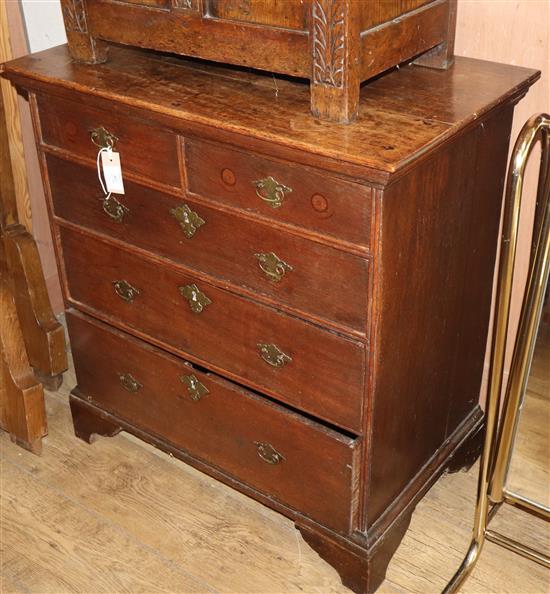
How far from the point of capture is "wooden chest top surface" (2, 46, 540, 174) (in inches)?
62.6

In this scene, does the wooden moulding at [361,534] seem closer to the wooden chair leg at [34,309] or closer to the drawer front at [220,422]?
the drawer front at [220,422]

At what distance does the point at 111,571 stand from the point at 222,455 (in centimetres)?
39

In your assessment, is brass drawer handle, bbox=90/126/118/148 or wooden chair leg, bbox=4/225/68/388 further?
wooden chair leg, bbox=4/225/68/388

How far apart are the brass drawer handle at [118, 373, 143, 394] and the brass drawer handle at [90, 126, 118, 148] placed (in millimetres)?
643

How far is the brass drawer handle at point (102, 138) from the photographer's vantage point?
76.6 inches

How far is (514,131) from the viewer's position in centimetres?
209

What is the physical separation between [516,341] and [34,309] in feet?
4.97

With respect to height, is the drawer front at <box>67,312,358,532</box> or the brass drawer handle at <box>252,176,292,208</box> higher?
the brass drawer handle at <box>252,176,292,208</box>

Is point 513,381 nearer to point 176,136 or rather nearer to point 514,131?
point 514,131

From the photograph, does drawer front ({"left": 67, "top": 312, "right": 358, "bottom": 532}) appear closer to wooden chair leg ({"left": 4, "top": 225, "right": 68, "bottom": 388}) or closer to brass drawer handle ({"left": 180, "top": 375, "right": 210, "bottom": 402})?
brass drawer handle ({"left": 180, "top": 375, "right": 210, "bottom": 402})

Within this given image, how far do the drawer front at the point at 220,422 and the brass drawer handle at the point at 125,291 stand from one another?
0.13 m

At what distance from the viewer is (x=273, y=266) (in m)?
1.80

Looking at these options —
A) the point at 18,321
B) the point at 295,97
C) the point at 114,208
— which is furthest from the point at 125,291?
the point at 295,97

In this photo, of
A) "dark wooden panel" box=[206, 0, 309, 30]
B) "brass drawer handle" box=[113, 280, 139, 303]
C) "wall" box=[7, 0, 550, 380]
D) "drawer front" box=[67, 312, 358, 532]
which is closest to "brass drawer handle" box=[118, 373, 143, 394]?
"drawer front" box=[67, 312, 358, 532]
